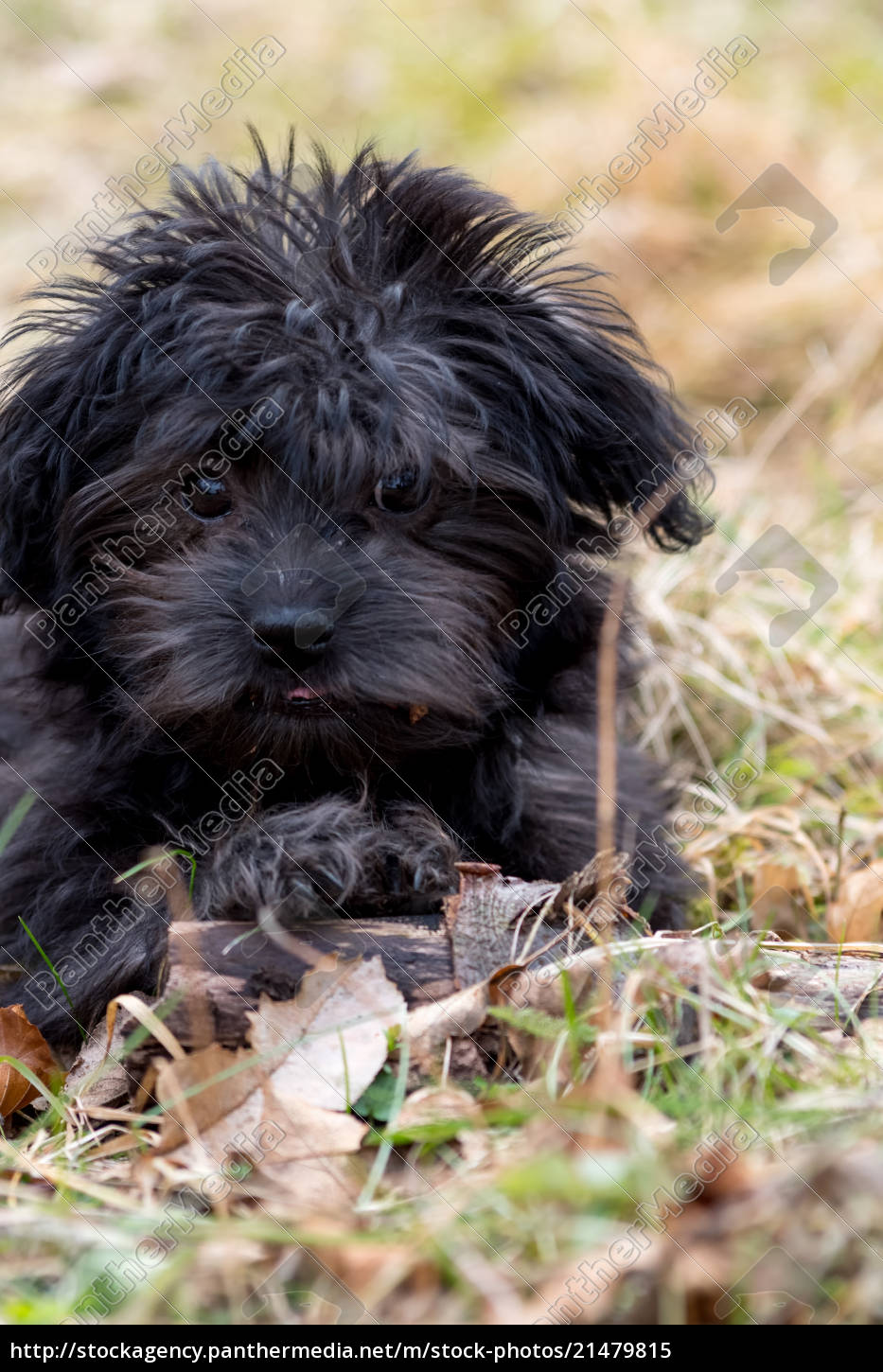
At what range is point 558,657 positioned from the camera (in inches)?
140

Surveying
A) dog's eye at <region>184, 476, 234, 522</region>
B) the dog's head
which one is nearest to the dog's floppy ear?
the dog's head

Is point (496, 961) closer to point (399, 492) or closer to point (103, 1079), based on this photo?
point (103, 1079)

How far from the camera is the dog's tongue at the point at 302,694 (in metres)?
2.95

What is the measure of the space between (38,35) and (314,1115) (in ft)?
34.3

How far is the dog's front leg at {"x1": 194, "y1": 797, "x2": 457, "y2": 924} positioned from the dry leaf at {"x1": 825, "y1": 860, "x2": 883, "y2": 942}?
118 cm

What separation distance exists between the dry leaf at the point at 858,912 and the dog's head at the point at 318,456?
1.07 meters

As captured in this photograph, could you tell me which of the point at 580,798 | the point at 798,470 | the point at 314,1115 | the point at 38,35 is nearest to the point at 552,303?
the point at 580,798

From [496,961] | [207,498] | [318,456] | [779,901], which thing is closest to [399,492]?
[318,456]

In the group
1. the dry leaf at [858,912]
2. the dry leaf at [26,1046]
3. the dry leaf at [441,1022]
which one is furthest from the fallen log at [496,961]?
the dry leaf at [858,912]

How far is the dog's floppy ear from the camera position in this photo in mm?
3447

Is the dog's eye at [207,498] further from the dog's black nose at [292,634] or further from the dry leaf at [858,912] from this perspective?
the dry leaf at [858,912]

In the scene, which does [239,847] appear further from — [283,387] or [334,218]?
[334,218]

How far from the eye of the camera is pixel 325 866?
301cm
